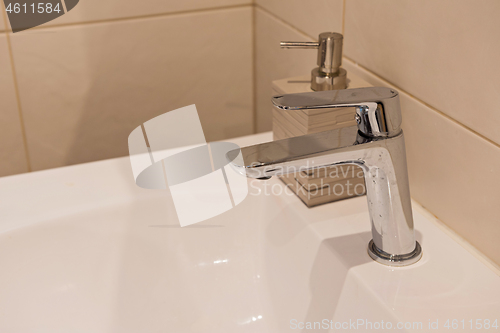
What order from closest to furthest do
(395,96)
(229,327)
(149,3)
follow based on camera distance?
(395,96), (229,327), (149,3)

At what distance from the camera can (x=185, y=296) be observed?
0.51 meters

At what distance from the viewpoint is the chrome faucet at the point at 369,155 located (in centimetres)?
36

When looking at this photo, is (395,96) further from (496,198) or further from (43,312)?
(43,312)

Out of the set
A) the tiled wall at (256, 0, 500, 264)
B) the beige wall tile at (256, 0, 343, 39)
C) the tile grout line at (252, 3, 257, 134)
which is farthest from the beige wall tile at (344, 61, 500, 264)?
the tile grout line at (252, 3, 257, 134)

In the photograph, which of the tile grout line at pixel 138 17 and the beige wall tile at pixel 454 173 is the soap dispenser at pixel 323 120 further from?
the tile grout line at pixel 138 17

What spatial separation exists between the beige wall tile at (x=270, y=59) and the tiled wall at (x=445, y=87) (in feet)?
0.38

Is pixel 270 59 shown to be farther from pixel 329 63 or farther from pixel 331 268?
pixel 331 268

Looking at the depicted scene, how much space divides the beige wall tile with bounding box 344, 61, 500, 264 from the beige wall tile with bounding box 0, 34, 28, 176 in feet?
1.79

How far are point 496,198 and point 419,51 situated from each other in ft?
0.50

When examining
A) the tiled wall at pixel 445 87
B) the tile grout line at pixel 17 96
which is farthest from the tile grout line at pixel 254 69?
the tile grout line at pixel 17 96

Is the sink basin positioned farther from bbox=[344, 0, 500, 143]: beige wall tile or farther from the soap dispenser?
bbox=[344, 0, 500, 143]: beige wall tile

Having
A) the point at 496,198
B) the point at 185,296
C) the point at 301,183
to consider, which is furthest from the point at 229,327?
the point at 496,198

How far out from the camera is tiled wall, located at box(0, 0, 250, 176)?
72cm

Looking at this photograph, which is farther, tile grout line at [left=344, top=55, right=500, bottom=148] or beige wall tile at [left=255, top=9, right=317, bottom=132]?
beige wall tile at [left=255, top=9, right=317, bottom=132]
